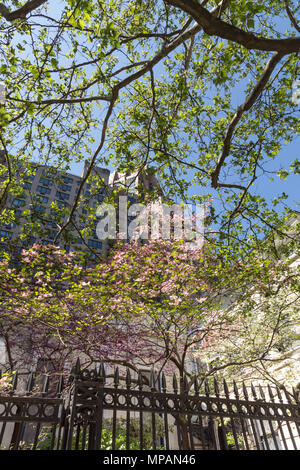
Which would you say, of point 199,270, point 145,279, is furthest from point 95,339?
point 199,270

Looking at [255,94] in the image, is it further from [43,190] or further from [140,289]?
[43,190]

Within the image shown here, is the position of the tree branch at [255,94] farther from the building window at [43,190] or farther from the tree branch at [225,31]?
the building window at [43,190]

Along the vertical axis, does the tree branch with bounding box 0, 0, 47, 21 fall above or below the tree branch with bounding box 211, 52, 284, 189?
above

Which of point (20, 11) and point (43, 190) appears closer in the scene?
point (20, 11)

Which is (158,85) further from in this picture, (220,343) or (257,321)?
(220,343)

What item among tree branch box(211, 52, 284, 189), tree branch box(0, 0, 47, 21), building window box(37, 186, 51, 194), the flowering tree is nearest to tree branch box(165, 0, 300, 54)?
tree branch box(211, 52, 284, 189)

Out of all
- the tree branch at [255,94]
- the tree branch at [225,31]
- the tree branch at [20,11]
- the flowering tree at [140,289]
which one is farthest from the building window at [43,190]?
the tree branch at [225,31]

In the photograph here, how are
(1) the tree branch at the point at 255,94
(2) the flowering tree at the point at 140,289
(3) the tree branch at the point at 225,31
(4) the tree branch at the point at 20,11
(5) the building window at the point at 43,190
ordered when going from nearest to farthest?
(3) the tree branch at the point at 225,31 < (4) the tree branch at the point at 20,11 < (1) the tree branch at the point at 255,94 < (2) the flowering tree at the point at 140,289 < (5) the building window at the point at 43,190

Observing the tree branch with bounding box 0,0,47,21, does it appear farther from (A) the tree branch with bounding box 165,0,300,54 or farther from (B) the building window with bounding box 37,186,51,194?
(B) the building window with bounding box 37,186,51,194

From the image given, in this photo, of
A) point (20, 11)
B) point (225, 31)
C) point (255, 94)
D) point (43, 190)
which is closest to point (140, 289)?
point (255, 94)

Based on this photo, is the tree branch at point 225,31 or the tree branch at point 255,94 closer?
the tree branch at point 225,31

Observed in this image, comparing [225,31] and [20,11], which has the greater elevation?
[20,11]

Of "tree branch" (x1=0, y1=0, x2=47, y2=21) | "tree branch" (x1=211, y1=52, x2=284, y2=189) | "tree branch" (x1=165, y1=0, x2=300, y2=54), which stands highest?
"tree branch" (x1=0, y1=0, x2=47, y2=21)

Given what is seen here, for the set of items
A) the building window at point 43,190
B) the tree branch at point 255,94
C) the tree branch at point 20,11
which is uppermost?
the building window at point 43,190
